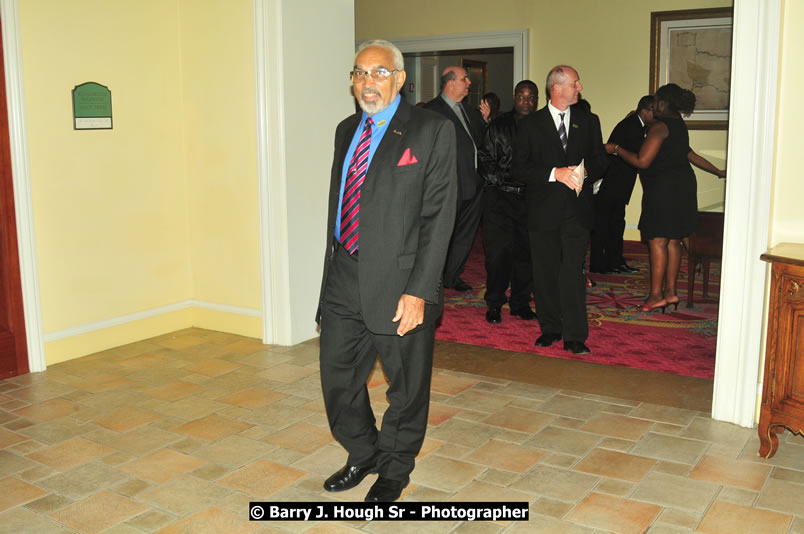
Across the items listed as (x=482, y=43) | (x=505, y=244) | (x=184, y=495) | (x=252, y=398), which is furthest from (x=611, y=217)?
(x=184, y=495)

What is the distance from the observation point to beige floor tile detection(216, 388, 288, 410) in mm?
4591

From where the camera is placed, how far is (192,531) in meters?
3.14

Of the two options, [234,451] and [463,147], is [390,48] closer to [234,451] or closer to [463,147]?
[234,451]

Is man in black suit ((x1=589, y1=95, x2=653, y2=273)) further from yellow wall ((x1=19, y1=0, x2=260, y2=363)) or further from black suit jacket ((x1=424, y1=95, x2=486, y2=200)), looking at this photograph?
yellow wall ((x1=19, y1=0, x2=260, y2=363))

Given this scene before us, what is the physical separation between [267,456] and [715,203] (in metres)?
7.91

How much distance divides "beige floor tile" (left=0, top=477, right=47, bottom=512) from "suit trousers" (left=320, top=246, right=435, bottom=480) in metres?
1.36

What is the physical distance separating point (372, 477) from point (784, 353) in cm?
199

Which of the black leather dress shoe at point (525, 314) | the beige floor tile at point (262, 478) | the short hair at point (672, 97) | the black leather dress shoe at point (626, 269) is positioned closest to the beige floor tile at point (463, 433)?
the beige floor tile at point (262, 478)

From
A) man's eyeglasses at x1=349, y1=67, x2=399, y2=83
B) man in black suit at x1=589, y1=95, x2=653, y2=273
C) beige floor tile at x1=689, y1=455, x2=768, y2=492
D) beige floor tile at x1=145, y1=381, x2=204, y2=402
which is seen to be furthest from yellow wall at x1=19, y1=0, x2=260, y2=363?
man in black suit at x1=589, y1=95, x2=653, y2=273

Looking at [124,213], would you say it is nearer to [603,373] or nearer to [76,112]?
[76,112]

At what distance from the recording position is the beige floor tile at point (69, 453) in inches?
150

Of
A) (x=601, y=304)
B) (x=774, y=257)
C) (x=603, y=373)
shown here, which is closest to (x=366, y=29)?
(x=601, y=304)

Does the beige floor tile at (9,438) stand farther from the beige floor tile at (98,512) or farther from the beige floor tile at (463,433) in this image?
the beige floor tile at (463,433)

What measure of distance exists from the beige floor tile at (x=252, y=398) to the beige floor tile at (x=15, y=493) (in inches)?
50.0
